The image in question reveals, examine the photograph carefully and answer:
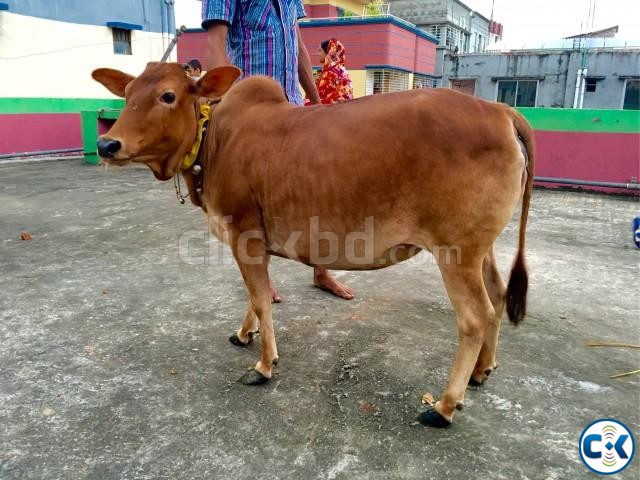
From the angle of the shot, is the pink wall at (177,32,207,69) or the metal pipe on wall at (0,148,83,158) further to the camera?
the pink wall at (177,32,207,69)

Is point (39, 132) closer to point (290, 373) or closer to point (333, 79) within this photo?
point (333, 79)

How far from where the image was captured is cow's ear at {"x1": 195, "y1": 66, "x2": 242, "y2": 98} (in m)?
2.33

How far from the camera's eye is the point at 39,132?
36.3ft

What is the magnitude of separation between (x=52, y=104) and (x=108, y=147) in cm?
1065

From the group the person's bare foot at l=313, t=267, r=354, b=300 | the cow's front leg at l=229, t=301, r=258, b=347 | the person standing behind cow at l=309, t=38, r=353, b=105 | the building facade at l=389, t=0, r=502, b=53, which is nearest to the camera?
the cow's front leg at l=229, t=301, r=258, b=347

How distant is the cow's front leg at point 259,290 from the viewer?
2.49 metres

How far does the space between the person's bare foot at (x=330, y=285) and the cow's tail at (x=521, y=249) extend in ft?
4.40

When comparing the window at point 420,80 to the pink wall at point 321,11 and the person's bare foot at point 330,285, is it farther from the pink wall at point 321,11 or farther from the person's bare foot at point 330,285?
the person's bare foot at point 330,285

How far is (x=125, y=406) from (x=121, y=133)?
1189mm

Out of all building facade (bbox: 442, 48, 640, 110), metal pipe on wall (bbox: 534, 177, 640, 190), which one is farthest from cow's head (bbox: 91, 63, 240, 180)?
building facade (bbox: 442, 48, 640, 110)

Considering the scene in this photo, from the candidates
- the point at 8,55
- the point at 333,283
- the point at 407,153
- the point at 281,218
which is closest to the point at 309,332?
the point at 333,283

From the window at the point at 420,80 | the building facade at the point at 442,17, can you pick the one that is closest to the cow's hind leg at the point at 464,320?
the window at the point at 420,80

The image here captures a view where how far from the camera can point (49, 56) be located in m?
11.1

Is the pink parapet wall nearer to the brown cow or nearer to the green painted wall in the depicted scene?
the brown cow
